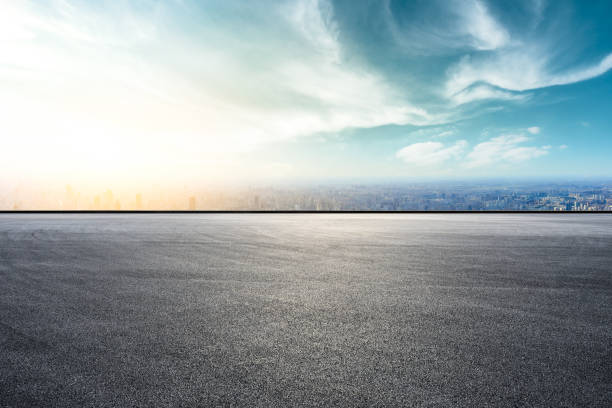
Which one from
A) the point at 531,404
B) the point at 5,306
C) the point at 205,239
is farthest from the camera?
the point at 205,239

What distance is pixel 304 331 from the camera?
127 inches

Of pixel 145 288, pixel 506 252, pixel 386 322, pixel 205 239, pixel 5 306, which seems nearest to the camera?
pixel 386 322

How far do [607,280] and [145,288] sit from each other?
6.63 m

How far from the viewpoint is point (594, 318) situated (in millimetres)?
3596

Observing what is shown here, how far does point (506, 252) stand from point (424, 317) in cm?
505

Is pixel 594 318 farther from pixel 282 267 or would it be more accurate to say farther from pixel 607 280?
pixel 282 267

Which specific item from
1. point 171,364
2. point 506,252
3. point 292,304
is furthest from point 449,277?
point 171,364

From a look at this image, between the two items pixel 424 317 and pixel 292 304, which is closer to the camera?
pixel 424 317

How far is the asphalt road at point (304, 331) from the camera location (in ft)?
7.47

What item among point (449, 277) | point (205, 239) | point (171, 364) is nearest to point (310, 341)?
point (171, 364)

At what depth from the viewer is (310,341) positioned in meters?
3.00

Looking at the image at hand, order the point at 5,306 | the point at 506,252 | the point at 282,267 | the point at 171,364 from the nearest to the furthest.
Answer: the point at 171,364
the point at 5,306
the point at 282,267
the point at 506,252

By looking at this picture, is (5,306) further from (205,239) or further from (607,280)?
(607,280)

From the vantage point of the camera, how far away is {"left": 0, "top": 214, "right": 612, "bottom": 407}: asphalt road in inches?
89.6
